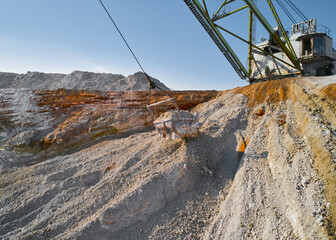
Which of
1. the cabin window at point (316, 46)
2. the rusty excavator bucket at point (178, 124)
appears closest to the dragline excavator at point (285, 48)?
the cabin window at point (316, 46)

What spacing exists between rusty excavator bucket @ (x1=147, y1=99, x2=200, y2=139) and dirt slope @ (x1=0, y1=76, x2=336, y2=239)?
1.54ft

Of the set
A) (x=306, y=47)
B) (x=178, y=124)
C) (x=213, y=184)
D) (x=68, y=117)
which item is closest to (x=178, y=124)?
(x=178, y=124)

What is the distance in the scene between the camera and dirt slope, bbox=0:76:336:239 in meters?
4.78

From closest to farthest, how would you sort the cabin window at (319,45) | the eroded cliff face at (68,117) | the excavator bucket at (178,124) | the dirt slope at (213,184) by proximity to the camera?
1. the dirt slope at (213,184)
2. the excavator bucket at (178,124)
3. the eroded cliff face at (68,117)
4. the cabin window at (319,45)

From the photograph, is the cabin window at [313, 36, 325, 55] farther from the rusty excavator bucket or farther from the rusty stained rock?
the rusty excavator bucket

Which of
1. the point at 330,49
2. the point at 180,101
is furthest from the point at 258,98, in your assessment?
the point at 330,49

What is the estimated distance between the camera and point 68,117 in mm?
13188

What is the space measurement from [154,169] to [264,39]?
1365 cm

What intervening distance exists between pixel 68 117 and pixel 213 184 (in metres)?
10.3

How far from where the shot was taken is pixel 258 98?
9.66m

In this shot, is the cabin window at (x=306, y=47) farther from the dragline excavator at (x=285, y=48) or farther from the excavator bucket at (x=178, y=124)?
the excavator bucket at (x=178, y=124)

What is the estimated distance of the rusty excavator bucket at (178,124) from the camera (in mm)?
7906

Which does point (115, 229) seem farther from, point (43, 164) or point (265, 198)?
point (43, 164)

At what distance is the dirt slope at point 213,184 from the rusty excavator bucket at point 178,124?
0.47 metres
